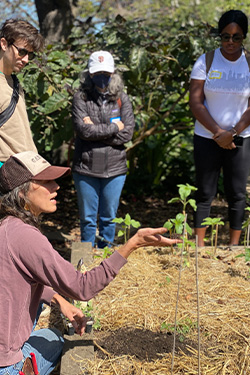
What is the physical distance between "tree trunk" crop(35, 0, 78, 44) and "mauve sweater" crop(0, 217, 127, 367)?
486 centimetres

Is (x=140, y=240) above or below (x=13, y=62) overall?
below

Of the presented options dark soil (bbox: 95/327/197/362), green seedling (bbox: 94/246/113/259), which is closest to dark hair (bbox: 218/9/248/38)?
green seedling (bbox: 94/246/113/259)

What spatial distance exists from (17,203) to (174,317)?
1307 mm

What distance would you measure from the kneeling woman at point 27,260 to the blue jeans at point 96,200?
1.91 m

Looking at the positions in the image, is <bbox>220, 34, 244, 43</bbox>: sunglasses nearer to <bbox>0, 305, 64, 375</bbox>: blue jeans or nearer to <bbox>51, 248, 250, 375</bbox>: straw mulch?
<bbox>51, 248, 250, 375</bbox>: straw mulch

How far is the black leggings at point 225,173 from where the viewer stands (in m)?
3.97

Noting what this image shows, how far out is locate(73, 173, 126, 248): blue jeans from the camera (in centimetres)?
410

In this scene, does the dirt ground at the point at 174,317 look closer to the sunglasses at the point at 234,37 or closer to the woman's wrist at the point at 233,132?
the woman's wrist at the point at 233,132

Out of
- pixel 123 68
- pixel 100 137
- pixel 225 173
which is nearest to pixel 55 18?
pixel 123 68

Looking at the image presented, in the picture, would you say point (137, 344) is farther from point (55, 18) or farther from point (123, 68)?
point (55, 18)

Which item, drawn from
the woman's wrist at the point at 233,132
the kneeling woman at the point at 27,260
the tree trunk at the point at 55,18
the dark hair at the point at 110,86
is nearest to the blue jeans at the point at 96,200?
the dark hair at the point at 110,86

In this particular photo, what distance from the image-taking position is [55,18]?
641cm

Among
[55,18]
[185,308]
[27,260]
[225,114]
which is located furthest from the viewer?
[55,18]

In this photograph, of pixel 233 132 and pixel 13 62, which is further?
pixel 233 132
